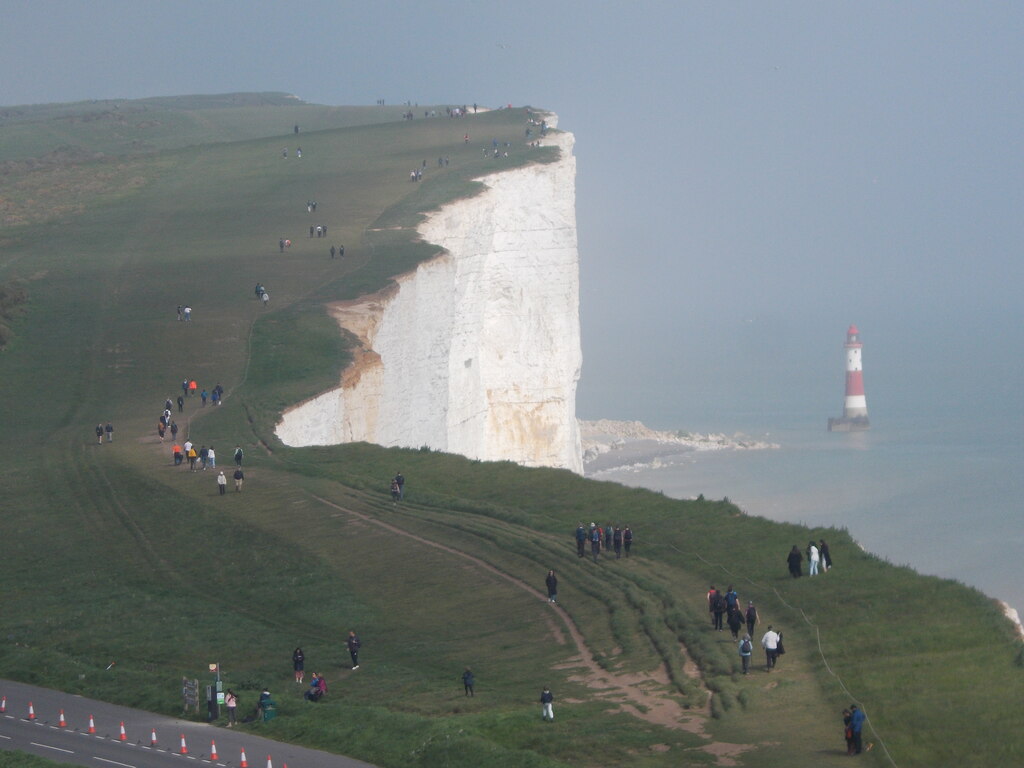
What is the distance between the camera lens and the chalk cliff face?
63.8 m

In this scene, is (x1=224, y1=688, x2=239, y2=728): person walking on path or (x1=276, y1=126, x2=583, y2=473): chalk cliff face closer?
(x1=224, y1=688, x2=239, y2=728): person walking on path

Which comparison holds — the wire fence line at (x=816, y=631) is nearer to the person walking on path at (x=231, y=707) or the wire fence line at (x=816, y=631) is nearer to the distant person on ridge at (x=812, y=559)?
the distant person on ridge at (x=812, y=559)

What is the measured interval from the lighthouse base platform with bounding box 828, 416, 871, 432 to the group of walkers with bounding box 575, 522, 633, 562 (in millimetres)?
105004

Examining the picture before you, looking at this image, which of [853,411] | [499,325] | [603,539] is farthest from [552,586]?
[853,411]

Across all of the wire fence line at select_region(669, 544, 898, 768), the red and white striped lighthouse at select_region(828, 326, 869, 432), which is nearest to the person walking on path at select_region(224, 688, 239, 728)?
the wire fence line at select_region(669, 544, 898, 768)

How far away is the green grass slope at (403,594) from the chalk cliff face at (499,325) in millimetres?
5061

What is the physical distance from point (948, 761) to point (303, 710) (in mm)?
10643

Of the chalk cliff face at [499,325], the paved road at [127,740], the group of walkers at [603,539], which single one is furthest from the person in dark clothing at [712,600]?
the chalk cliff face at [499,325]

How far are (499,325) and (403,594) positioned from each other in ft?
152

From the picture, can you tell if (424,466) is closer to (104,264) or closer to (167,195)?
(104,264)

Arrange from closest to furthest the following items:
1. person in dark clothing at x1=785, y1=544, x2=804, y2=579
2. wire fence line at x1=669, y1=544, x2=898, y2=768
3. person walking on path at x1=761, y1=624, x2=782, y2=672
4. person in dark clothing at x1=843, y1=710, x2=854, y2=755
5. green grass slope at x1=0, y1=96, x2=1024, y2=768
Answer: person in dark clothing at x1=843, y1=710, x2=854, y2=755, wire fence line at x1=669, y1=544, x2=898, y2=768, green grass slope at x1=0, y1=96, x2=1024, y2=768, person walking on path at x1=761, y1=624, x2=782, y2=672, person in dark clothing at x1=785, y1=544, x2=804, y2=579

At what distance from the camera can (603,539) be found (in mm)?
33031

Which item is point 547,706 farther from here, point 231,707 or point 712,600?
point 231,707

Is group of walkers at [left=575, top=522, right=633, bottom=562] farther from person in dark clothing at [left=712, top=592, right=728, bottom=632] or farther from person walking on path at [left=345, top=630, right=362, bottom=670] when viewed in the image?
person walking on path at [left=345, top=630, right=362, bottom=670]
